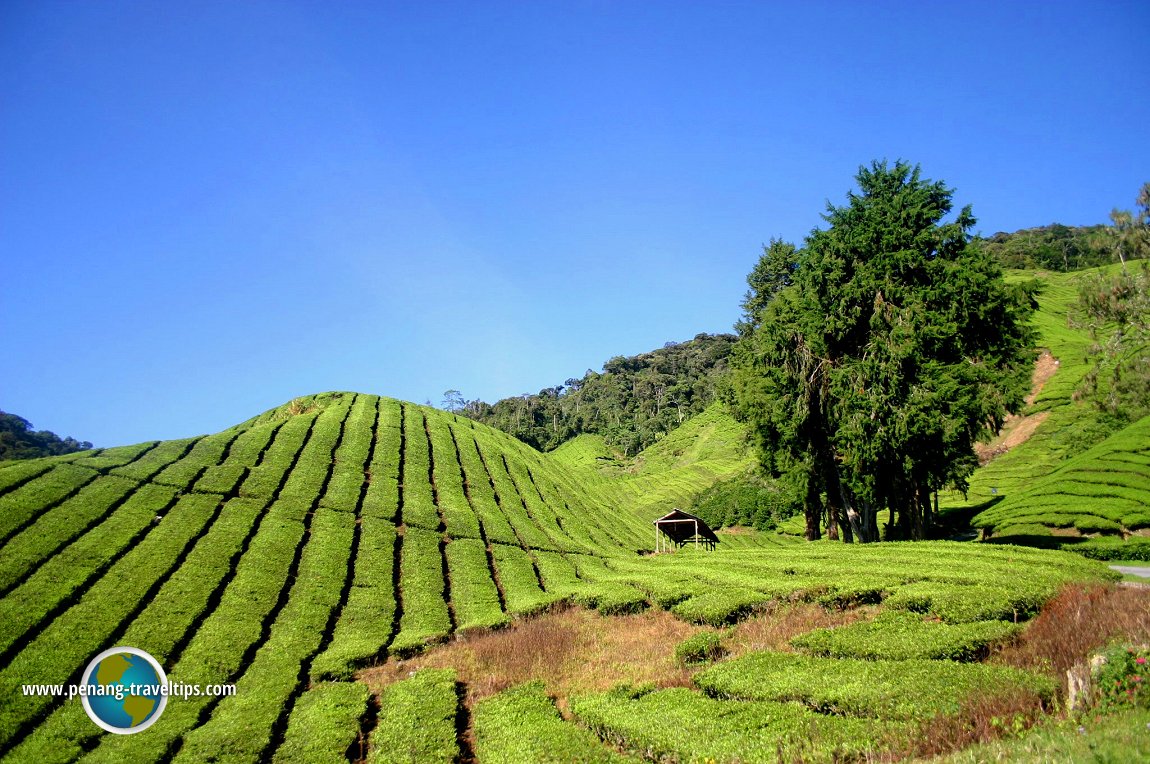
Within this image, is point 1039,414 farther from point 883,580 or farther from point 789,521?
point 883,580

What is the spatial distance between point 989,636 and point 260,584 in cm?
2485

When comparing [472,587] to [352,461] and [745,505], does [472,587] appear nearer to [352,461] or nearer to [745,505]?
[352,461]

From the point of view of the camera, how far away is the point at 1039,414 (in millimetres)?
69250

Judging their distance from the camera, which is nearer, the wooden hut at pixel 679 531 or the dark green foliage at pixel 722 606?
the dark green foliage at pixel 722 606

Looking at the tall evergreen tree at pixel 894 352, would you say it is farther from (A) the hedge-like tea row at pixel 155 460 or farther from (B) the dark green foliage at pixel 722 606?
(A) the hedge-like tea row at pixel 155 460

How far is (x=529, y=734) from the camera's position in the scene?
12.3m

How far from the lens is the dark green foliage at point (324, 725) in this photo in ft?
42.2

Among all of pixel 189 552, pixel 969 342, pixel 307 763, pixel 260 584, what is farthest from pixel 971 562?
pixel 189 552

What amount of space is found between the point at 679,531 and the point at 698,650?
1320 inches

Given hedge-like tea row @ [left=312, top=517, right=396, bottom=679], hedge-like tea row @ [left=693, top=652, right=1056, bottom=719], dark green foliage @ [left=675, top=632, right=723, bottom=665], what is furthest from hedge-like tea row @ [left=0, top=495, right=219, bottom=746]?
hedge-like tea row @ [left=693, top=652, right=1056, bottom=719]

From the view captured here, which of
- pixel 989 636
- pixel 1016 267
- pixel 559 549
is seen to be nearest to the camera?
pixel 989 636

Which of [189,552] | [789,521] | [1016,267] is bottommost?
[789,521]

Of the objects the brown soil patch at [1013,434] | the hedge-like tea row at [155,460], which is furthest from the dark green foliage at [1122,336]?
the hedge-like tea row at [155,460]

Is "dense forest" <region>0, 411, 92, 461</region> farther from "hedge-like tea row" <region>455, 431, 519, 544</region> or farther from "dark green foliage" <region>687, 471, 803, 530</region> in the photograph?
"dark green foliage" <region>687, 471, 803, 530</region>
